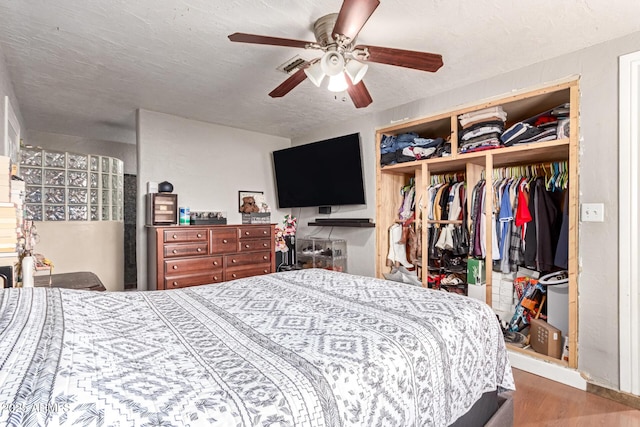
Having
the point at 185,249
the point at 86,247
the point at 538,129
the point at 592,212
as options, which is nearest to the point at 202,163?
the point at 185,249

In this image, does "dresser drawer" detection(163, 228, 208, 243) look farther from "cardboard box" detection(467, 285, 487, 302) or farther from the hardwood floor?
the hardwood floor

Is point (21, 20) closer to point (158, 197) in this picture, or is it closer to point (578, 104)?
point (158, 197)

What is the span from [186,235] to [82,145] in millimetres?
2521

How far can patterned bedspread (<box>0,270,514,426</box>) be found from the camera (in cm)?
61

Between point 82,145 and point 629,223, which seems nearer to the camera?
point 629,223

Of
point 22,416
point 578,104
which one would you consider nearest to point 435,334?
point 22,416

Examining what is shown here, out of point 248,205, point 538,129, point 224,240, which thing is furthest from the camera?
point 248,205

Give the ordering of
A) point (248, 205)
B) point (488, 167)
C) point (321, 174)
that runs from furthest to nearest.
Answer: point (248, 205) → point (321, 174) → point (488, 167)

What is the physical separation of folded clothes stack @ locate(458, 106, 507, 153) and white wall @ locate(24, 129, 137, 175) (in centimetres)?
449

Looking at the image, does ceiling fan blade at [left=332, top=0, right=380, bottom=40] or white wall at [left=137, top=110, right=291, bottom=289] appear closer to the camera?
ceiling fan blade at [left=332, top=0, right=380, bottom=40]

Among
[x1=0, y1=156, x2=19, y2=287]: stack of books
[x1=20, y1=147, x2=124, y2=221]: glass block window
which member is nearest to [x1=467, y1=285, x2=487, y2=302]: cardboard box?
[x1=0, y1=156, x2=19, y2=287]: stack of books

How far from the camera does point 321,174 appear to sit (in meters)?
3.92

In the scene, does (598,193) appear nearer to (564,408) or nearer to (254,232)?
(564,408)

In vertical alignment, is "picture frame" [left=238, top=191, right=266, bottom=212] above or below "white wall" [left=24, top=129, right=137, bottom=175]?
below
